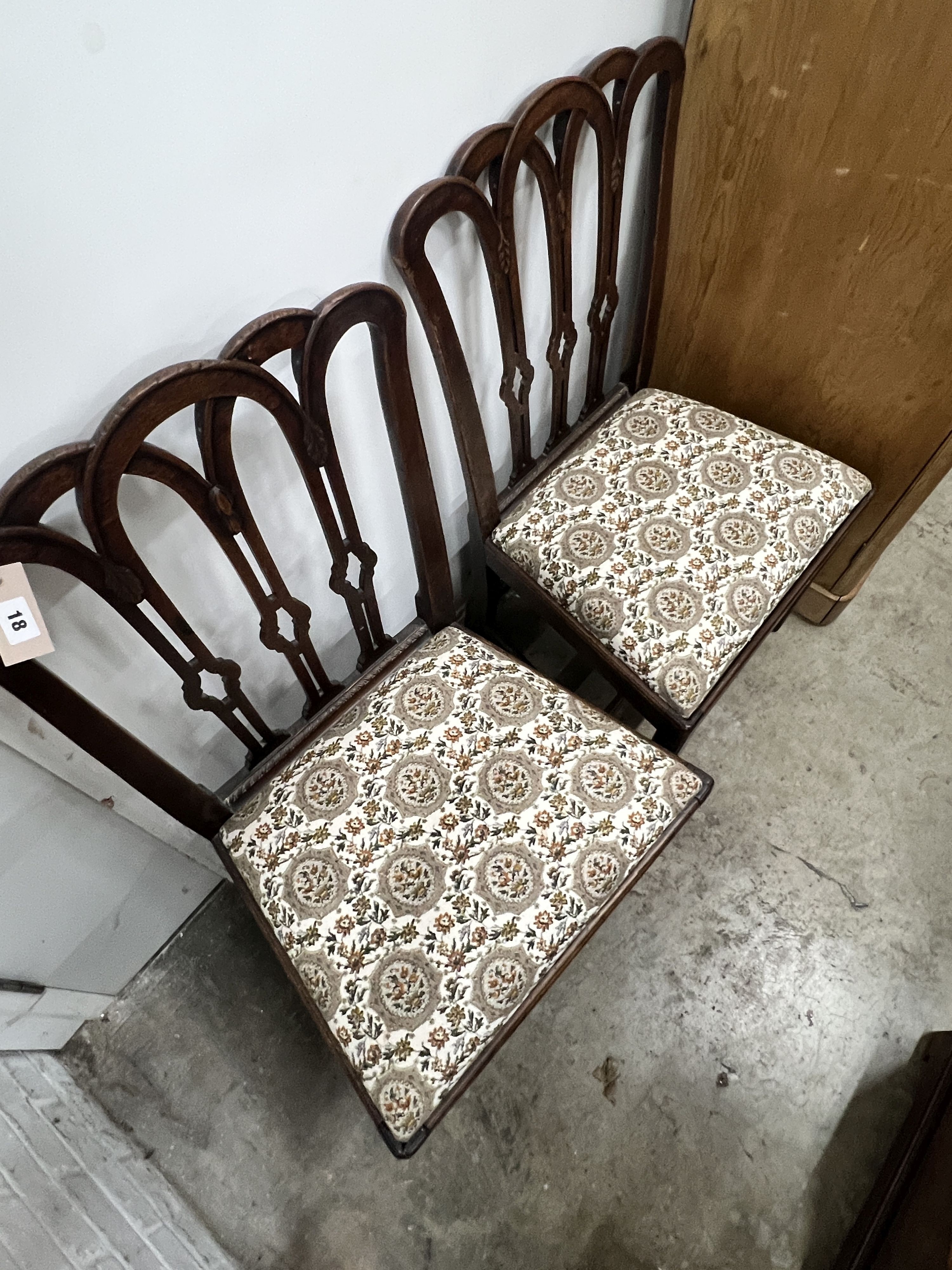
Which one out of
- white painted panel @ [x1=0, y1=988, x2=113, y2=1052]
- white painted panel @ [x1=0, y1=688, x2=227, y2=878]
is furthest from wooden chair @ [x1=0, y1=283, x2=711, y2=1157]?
white painted panel @ [x1=0, y1=988, x2=113, y2=1052]

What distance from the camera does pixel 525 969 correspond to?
75 cm

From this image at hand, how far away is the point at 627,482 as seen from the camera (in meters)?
1.04

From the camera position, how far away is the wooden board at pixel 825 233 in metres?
0.80

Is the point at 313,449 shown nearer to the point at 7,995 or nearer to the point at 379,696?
the point at 379,696

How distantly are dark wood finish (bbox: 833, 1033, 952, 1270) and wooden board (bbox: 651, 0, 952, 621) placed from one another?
0.86 metres

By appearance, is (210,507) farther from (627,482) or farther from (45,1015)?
(45,1015)

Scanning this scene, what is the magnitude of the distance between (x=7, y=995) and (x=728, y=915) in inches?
43.2

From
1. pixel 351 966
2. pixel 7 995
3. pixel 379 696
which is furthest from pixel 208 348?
pixel 7 995

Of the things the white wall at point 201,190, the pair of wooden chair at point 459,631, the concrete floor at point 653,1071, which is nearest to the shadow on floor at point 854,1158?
the concrete floor at point 653,1071

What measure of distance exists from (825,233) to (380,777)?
92 cm

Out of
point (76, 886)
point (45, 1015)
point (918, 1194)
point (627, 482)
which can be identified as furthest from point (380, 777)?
point (918, 1194)

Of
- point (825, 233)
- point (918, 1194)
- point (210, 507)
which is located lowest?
point (918, 1194)

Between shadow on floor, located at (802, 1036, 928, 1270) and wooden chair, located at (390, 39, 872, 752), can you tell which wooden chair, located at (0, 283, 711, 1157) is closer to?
wooden chair, located at (390, 39, 872, 752)

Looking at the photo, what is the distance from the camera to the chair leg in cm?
93
